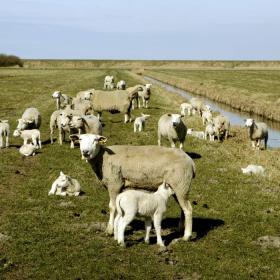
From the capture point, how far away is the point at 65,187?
14.5 m

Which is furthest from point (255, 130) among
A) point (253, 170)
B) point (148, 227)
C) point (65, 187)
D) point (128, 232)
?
point (148, 227)

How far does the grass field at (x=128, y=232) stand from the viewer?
30.6ft

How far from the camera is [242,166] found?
1991cm

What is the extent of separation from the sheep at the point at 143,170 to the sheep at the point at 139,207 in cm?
45

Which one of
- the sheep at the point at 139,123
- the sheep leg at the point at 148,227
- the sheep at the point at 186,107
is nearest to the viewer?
the sheep leg at the point at 148,227

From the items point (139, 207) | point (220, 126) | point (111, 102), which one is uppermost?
point (111, 102)

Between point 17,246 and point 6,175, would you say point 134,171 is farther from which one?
point 6,175

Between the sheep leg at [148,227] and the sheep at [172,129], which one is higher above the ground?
the sheep at [172,129]

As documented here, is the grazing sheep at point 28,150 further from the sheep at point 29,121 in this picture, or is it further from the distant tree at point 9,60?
the distant tree at point 9,60

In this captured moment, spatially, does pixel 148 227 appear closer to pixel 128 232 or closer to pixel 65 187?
pixel 128 232

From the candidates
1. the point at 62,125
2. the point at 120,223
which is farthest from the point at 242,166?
the point at 120,223

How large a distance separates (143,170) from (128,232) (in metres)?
1.63

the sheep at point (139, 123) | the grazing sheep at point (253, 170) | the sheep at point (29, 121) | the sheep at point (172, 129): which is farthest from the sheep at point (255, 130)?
the sheep at point (29, 121)

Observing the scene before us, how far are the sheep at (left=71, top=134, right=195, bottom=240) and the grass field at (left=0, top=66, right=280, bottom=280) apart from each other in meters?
0.84
